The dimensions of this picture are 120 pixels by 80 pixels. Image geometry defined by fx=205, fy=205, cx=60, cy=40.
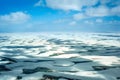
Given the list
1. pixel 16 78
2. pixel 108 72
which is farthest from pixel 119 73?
pixel 16 78

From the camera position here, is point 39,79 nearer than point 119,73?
Yes

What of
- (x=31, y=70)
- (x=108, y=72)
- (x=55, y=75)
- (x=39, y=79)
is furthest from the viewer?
(x=31, y=70)

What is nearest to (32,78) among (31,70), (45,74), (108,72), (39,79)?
(39,79)

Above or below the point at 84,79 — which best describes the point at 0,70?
above

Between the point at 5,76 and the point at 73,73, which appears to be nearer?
the point at 5,76

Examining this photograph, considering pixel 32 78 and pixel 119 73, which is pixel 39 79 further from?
pixel 119 73

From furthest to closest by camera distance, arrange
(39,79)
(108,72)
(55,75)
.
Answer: (108,72), (55,75), (39,79)

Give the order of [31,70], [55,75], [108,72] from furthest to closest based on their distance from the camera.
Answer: [31,70], [108,72], [55,75]

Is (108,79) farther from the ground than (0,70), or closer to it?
closer to it

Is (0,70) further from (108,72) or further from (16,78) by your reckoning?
(108,72)
